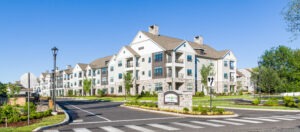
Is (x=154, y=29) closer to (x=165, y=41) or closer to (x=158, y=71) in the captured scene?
(x=165, y=41)

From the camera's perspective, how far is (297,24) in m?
28.5

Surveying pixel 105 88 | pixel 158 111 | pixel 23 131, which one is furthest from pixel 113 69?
pixel 23 131

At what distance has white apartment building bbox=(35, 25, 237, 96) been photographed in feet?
167

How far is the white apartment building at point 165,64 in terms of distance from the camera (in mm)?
50916

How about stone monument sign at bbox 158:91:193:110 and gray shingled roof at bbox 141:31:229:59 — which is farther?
gray shingled roof at bbox 141:31:229:59

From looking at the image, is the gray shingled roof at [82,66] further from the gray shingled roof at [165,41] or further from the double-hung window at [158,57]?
the double-hung window at [158,57]

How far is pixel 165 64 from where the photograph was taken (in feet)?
165

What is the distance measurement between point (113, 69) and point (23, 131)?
2128 inches

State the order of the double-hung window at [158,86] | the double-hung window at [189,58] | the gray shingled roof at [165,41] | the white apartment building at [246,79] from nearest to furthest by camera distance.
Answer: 1. the gray shingled roof at [165,41]
2. the double-hung window at [158,86]
3. the double-hung window at [189,58]
4. the white apartment building at [246,79]

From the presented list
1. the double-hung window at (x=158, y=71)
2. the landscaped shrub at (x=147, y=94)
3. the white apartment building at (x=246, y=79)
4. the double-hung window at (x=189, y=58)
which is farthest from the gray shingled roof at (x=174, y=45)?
the white apartment building at (x=246, y=79)

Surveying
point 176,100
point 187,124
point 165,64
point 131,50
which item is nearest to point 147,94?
point 165,64

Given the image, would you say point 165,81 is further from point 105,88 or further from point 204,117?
point 204,117

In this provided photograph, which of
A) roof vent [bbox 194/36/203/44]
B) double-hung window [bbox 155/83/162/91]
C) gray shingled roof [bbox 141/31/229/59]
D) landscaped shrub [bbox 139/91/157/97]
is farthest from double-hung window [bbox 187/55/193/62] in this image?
roof vent [bbox 194/36/203/44]

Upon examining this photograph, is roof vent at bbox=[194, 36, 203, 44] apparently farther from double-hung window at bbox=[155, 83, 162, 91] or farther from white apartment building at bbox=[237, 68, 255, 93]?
white apartment building at bbox=[237, 68, 255, 93]
